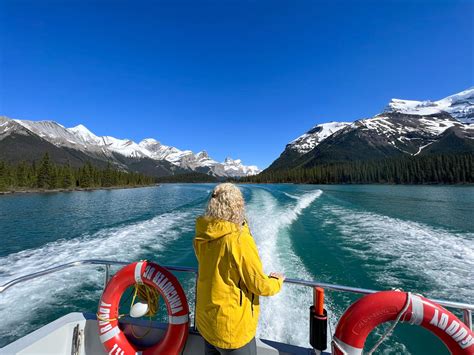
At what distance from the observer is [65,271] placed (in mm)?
8219

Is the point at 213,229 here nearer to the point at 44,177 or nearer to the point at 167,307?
the point at 167,307

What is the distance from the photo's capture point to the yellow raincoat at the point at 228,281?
6.66ft

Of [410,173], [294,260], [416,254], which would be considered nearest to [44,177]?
[294,260]

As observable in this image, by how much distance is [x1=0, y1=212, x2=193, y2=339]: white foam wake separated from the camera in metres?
6.11

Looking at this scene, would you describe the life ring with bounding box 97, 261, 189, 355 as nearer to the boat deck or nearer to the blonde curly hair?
the boat deck

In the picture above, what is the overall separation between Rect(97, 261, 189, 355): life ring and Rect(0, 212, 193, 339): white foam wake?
393 cm

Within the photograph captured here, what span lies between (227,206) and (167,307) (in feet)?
6.14

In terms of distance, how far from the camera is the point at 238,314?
6.97 ft

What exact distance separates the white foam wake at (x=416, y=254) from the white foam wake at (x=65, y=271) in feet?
29.9

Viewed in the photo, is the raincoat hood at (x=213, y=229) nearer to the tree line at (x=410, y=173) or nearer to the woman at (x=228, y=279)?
the woman at (x=228, y=279)

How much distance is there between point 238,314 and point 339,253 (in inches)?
372

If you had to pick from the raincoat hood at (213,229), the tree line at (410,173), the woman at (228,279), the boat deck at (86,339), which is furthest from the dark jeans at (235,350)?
the tree line at (410,173)

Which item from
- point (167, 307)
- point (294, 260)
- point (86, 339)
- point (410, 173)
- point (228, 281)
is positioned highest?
point (410, 173)

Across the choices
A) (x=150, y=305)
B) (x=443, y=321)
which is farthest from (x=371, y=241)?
(x=150, y=305)
